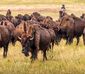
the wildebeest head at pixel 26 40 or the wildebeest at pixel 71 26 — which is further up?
the wildebeest head at pixel 26 40

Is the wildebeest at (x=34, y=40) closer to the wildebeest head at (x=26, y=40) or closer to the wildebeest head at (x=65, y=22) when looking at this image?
the wildebeest head at (x=26, y=40)

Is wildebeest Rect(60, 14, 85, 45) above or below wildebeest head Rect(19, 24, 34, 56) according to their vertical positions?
below

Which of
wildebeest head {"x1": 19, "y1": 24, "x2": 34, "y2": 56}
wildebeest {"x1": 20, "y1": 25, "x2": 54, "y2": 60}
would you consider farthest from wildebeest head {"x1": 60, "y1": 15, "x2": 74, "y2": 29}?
wildebeest head {"x1": 19, "y1": 24, "x2": 34, "y2": 56}

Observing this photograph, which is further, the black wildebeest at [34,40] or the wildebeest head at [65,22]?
the wildebeest head at [65,22]

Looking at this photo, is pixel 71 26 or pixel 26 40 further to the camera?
pixel 71 26

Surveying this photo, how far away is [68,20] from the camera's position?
21.7 metres

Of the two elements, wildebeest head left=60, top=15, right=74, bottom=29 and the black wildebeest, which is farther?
wildebeest head left=60, top=15, right=74, bottom=29

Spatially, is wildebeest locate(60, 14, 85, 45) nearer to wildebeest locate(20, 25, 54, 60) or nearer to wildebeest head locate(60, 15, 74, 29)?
wildebeest head locate(60, 15, 74, 29)

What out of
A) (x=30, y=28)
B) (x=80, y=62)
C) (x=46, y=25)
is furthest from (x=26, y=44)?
(x=46, y=25)

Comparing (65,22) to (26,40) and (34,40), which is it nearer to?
(34,40)

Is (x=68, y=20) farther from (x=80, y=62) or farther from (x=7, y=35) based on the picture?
(x=80, y=62)

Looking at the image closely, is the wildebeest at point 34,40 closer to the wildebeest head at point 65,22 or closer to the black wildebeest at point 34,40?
the black wildebeest at point 34,40

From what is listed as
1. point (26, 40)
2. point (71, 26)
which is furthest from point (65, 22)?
point (26, 40)

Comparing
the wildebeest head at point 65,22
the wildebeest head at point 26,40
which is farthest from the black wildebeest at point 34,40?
the wildebeest head at point 65,22
